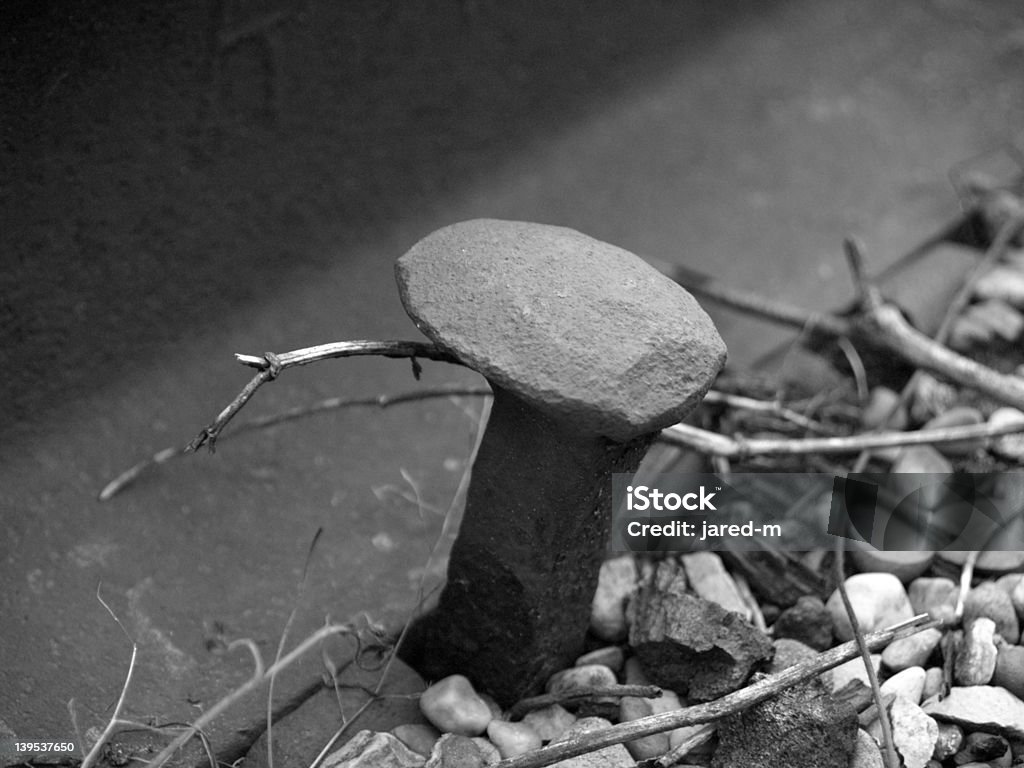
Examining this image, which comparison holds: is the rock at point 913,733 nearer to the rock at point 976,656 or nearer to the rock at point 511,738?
the rock at point 976,656

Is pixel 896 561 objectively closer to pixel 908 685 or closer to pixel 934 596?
pixel 934 596

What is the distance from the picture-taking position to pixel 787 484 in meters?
1.74

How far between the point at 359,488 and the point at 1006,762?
1.00 meters

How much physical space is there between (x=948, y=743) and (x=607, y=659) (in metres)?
0.43

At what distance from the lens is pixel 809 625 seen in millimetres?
1460

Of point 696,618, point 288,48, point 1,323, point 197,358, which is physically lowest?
point 696,618

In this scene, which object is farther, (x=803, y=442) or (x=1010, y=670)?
(x=803, y=442)

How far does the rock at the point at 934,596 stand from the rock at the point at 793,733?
12.6 inches

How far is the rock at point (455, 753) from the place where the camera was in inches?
49.5

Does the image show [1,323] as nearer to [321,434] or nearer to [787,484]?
[321,434]

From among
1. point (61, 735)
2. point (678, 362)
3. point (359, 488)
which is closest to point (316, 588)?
point (359, 488)

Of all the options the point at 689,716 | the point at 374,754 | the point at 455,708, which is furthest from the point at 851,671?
the point at 374,754

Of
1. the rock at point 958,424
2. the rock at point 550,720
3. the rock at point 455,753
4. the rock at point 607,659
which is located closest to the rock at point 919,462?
the rock at point 958,424

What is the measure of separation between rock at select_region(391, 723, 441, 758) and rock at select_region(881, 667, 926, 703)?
0.58 meters
